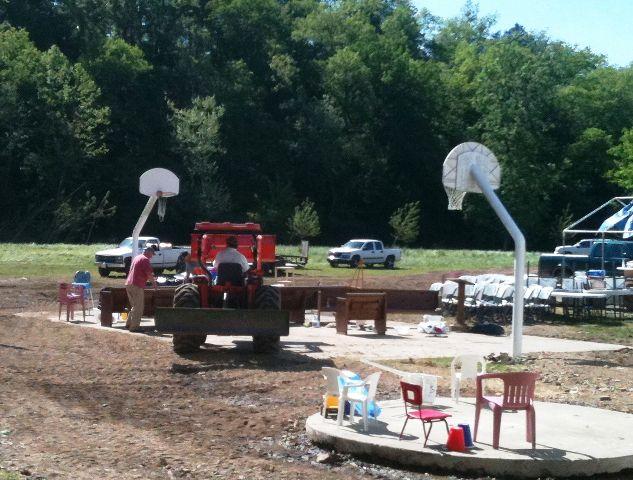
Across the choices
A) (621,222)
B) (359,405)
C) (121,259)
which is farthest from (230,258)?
(121,259)

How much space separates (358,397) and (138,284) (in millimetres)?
10832

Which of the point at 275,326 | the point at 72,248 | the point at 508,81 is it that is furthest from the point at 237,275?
the point at 508,81

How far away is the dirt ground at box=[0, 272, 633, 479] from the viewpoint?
31.4 ft

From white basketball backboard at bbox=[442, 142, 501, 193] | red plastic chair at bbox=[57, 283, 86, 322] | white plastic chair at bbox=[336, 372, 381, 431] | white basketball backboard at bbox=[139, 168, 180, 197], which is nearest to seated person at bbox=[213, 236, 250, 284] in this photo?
white basketball backboard at bbox=[442, 142, 501, 193]

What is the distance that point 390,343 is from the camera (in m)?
20.8

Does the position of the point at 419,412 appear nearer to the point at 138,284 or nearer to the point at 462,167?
the point at 462,167

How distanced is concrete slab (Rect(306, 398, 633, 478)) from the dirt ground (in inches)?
7.2

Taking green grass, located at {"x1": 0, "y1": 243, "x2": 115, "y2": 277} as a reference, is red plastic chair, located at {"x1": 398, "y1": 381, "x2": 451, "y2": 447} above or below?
below

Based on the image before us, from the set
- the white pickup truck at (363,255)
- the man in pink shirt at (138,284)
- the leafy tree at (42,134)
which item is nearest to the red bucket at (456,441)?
the man in pink shirt at (138,284)

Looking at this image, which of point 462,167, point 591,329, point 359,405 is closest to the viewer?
point 359,405

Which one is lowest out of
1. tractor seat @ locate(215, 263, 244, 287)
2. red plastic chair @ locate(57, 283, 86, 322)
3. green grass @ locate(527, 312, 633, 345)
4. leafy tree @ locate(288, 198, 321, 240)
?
green grass @ locate(527, 312, 633, 345)

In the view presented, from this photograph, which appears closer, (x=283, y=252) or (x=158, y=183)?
(x=158, y=183)

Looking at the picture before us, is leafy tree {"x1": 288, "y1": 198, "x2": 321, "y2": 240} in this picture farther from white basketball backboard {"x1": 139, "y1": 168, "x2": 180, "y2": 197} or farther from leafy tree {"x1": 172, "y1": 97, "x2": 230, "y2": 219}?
white basketball backboard {"x1": 139, "y1": 168, "x2": 180, "y2": 197}

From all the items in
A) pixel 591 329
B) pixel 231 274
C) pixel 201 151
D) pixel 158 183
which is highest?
pixel 201 151
